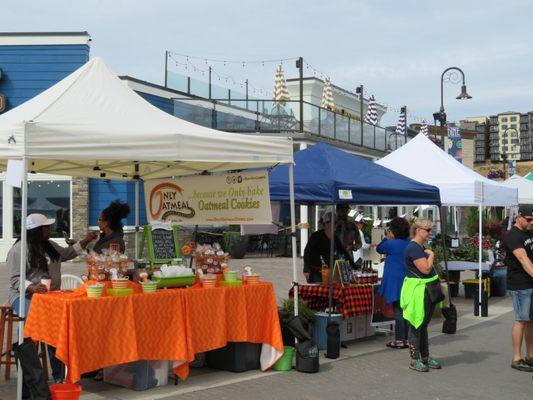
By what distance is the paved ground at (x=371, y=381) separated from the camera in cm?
661

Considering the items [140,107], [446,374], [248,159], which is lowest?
[446,374]

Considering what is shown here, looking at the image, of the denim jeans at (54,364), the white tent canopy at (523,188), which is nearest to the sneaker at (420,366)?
the denim jeans at (54,364)

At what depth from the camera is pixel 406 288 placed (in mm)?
7652

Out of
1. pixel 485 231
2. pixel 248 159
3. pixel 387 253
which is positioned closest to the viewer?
pixel 248 159

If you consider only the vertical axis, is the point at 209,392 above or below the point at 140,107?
below

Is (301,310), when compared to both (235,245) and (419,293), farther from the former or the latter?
(235,245)

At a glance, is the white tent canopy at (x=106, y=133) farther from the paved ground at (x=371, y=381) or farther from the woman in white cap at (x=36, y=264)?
the paved ground at (x=371, y=381)

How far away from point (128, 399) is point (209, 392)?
799 mm

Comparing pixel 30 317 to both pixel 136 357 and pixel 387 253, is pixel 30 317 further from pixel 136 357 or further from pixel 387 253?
pixel 387 253

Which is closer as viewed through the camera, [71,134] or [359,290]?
[71,134]

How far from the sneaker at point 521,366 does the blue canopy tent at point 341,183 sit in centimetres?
265

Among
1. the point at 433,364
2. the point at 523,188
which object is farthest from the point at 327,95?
the point at 433,364

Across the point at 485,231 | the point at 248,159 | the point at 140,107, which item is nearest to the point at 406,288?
the point at 248,159

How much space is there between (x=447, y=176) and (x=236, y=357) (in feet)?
21.9
